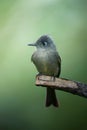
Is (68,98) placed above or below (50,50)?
below

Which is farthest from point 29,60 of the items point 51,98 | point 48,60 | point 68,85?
point 68,85

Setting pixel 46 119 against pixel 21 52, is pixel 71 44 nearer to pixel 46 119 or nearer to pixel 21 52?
pixel 21 52

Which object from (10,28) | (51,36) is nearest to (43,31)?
(51,36)

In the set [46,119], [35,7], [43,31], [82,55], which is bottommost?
[46,119]

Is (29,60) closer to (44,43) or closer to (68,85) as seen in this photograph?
(44,43)

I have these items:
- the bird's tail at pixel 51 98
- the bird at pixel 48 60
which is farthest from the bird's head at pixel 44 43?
the bird's tail at pixel 51 98

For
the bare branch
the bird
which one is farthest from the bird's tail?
the bare branch
